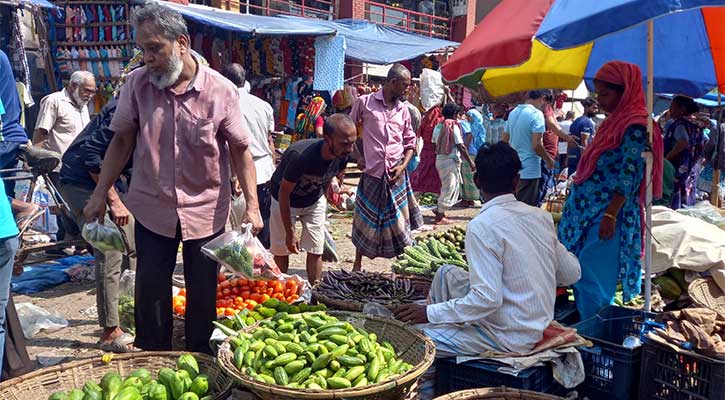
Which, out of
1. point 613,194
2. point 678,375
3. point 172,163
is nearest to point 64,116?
point 172,163

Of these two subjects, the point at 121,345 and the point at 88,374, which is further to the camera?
the point at 121,345

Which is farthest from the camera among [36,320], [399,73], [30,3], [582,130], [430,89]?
[430,89]

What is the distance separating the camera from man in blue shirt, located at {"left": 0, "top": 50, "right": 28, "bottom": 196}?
5.07 metres

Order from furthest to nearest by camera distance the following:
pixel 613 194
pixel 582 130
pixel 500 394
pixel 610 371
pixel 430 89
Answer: pixel 430 89 → pixel 582 130 → pixel 613 194 → pixel 610 371 → pixel 500 394

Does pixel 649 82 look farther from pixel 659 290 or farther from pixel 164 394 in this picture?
pixel 164 394

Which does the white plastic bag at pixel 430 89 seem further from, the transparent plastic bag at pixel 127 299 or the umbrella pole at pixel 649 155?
the transparent plastic bag at pixel 127 299

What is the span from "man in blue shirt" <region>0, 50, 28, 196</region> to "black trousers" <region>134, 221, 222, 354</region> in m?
2.57

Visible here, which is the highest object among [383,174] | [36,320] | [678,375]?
[383,174]

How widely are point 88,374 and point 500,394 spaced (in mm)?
2035

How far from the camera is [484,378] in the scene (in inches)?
116

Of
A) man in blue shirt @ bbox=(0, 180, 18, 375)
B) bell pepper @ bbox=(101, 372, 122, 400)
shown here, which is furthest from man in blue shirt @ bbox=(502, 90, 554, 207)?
man in blue shirt @ bbox=(0, 180, 18, 375)

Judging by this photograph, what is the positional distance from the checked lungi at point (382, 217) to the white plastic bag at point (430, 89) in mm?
7546

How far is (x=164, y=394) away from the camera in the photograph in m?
2.77

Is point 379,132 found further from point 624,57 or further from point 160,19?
point 160,19
